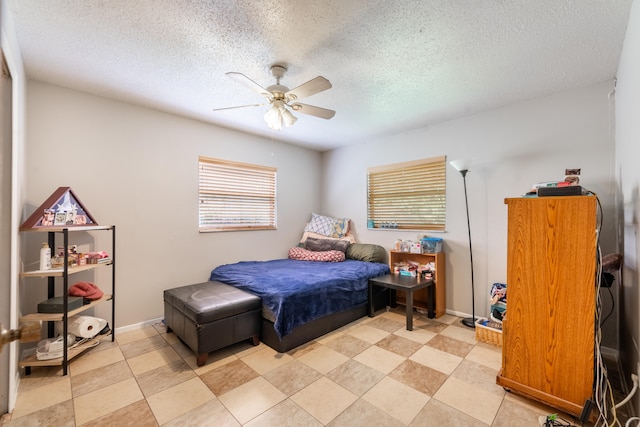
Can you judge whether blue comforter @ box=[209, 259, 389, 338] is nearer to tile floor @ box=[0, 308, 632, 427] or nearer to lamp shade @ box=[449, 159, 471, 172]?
tile floor @ box=[0, 308, 632, 427]

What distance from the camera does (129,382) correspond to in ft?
6.81

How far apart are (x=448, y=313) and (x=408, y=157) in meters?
2.09

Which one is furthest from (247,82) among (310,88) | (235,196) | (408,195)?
(408,195)

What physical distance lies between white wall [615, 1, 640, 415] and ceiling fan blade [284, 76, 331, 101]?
1.77 meters

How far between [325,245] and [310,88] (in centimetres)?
263

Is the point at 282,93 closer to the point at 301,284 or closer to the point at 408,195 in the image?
the point at 301,284

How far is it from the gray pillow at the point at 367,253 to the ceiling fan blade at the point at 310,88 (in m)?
2.43

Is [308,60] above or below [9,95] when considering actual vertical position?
above

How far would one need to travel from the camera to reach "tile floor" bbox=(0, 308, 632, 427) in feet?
5.65

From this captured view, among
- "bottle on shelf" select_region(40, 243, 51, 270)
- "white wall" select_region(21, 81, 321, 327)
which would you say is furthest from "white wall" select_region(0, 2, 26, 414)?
"white wall" select_region(21, 81, 321, 327)

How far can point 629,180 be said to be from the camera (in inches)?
71.3

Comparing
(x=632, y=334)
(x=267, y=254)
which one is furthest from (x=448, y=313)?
(x=267, y=254)

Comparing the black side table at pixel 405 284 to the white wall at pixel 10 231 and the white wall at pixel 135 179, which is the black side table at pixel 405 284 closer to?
the white wall at pixel 135 179

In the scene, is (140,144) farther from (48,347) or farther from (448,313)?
(448,313)
